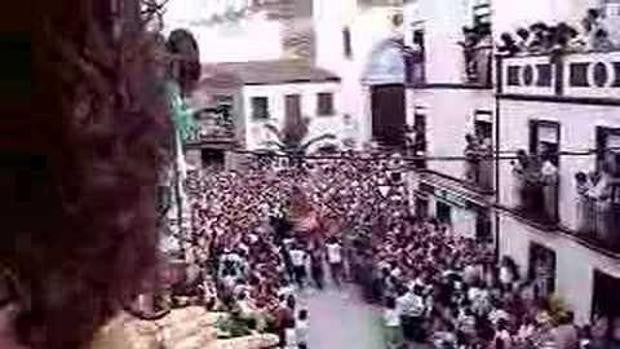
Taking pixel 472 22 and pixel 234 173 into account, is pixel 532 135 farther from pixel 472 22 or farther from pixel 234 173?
pixel 234 173

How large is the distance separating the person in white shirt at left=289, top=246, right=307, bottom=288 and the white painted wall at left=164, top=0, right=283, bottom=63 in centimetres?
22

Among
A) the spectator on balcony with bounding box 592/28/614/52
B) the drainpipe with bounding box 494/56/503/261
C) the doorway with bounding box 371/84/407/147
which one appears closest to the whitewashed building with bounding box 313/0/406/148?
the doorway with bounding box 371/84/407/147

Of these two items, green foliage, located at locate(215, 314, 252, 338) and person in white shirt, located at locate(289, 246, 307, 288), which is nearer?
green foliage, located at locate(215, 314, 252, 338)

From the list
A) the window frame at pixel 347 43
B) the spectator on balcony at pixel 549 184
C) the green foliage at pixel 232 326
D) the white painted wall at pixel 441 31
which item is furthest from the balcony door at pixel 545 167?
the green foliage at pixel 232 326

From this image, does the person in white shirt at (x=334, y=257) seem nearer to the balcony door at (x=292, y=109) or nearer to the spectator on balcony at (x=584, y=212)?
the balcony door at (x=292, y=109)

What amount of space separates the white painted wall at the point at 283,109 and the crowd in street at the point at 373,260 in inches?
1.4

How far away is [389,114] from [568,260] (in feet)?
0.82

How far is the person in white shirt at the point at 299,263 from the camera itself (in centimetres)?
111

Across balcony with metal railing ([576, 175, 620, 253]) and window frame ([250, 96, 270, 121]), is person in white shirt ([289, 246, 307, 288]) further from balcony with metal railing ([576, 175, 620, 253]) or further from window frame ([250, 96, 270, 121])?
balcony with metal railing ([576, 175, 620, 253])

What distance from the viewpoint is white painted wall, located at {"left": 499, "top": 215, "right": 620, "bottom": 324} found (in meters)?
1.07

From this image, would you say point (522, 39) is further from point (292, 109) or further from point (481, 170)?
point (292, 109)

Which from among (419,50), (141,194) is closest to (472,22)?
(419,50)

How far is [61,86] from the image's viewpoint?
358 millimetres

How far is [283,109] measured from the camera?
1095 mm
